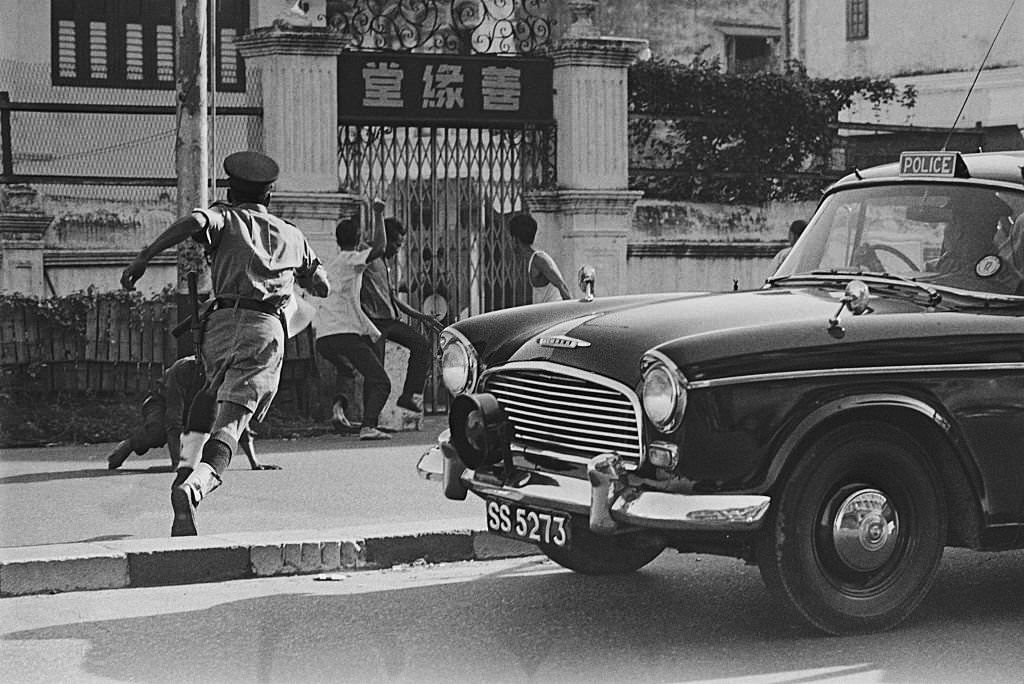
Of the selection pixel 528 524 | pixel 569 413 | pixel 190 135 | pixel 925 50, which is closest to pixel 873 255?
pixel 569 413

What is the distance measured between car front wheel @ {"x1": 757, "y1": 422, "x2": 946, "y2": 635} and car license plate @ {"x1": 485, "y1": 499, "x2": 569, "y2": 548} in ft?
2.31

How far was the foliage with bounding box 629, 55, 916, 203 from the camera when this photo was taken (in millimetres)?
15594

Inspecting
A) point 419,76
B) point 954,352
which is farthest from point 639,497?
point 419,76

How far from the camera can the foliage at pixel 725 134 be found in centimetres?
1559

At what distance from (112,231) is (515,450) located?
25.8 ft

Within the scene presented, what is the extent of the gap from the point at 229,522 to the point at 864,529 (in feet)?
11.5

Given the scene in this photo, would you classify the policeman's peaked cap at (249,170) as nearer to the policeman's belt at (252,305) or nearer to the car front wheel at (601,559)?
the policeman's belt at (252,305)

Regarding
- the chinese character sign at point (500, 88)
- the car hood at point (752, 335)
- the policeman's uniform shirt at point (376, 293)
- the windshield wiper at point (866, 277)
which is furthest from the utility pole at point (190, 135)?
the windshield wiper at point (866, 277)

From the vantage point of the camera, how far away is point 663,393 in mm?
5875

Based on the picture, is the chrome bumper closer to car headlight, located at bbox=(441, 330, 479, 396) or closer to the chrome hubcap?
the chrome hubcap

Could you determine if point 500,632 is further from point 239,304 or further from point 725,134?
point 725,134

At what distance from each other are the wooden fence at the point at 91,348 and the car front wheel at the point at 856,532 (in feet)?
21.5

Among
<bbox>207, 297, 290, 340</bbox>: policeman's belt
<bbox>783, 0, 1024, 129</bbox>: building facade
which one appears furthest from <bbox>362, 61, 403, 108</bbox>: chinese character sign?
<bbox>783, 0, 1024, 129</bbox>: building facade

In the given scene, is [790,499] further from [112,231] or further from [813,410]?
[112,231]
